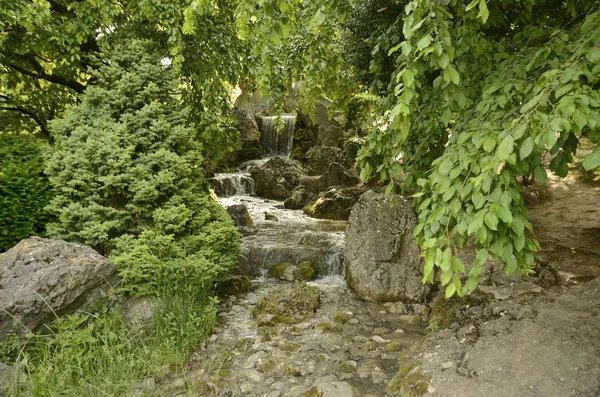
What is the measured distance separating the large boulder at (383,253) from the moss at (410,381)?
189 centimetres

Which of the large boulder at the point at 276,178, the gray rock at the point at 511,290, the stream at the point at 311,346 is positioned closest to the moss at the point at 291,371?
the stream at the point at 311,346

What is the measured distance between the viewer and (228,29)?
6.30 metres

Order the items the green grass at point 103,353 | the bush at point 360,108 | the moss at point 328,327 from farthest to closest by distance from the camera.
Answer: the bush at point 360,108, the moss at point 328,327, the green grass at point 103,353

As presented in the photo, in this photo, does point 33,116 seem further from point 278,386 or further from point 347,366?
point 347,366

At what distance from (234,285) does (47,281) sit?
8.45 ft

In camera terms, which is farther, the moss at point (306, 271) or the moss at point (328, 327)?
the moss at point (306, 271)

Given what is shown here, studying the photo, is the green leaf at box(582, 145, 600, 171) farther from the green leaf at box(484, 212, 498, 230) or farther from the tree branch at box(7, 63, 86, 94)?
the tree branch at box(7, 63, 86, 94)

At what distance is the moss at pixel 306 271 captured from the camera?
6605mm

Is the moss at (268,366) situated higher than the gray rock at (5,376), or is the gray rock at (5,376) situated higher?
the gray rock at (5,376)

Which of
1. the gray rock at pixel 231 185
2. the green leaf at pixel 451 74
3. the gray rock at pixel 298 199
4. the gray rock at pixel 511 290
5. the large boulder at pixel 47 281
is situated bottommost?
the gray rock at pixel 511 290

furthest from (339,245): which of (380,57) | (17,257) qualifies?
(17,257)

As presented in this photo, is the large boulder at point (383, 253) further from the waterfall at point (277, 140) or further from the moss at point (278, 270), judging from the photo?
the waterfall at point (277, 140)

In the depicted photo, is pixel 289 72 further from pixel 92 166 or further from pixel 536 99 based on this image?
pixel 536 99

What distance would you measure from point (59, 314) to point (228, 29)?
4737 mm
